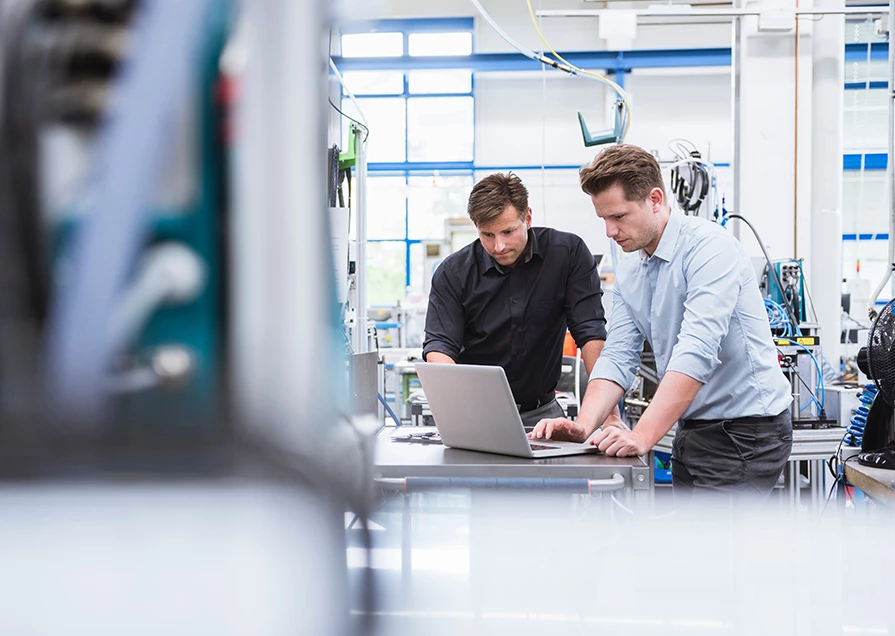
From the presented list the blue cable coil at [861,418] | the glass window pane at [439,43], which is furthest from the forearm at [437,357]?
the glass window pane at [439,43]

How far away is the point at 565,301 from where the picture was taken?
2.36 meters

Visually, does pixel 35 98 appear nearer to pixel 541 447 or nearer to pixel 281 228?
pixel 281 228

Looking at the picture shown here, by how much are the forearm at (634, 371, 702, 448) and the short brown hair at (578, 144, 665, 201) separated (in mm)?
413

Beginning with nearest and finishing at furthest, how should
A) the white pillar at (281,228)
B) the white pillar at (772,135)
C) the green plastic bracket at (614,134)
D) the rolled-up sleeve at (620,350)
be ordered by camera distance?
the white pillar at (281,228) < the rolled-up sleeve at (620,350) < the green plastic bracket at (614,134) < the white pillar at (772,135)

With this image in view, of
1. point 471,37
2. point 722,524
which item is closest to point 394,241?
point 471,37

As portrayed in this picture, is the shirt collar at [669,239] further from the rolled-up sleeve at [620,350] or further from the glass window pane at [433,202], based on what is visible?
the glass window pane at [433,202]

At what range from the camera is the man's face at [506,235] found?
217 centimetres

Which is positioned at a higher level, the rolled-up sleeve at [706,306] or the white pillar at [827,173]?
the white pillar at [827,173]

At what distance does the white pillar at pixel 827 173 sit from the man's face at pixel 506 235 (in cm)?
283

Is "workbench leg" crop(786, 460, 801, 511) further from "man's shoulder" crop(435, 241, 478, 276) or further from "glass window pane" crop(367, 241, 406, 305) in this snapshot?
"glass window pane" crop(367, 241, 406, 305)

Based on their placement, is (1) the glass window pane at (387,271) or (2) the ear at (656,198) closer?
(2) the ear at (656,198)

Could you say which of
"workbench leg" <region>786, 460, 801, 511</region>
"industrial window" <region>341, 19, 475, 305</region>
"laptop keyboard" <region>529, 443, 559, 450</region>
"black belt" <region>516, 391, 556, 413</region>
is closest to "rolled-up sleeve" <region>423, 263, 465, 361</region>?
"black belt" <region>516, 391, 556, 413</region>

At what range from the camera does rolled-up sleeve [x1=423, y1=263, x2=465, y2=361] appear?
2.37 meters

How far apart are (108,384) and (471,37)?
911 cm
